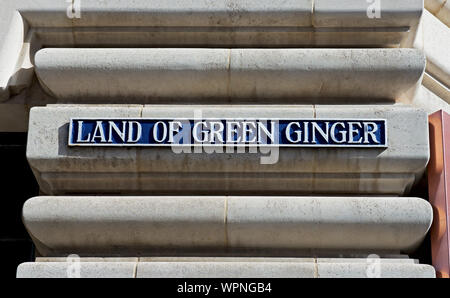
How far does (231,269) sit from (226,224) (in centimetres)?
55

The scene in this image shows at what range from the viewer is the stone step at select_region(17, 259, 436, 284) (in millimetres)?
9148

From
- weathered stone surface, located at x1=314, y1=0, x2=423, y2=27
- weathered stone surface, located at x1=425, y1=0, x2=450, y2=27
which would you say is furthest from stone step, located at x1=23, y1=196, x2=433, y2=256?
weathered stone surface, located at x1=425, y1=0, x2=450, y2=27

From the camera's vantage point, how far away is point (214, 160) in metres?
9.67

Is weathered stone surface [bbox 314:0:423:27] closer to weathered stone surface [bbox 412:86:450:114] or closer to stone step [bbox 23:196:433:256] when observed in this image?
weathered stone surface [bbox 412:86:450:114]

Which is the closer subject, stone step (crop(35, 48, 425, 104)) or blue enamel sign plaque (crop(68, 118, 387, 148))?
blue enamel sign plaque (crop(68, 118, 387, 148))

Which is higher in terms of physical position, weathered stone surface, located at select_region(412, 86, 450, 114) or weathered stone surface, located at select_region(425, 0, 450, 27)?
weathered stone surface, located at select_region(425, 0, 450, 27)

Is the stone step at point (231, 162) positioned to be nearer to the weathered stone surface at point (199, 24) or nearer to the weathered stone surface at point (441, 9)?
the weathered stone surface at point (199, 24)

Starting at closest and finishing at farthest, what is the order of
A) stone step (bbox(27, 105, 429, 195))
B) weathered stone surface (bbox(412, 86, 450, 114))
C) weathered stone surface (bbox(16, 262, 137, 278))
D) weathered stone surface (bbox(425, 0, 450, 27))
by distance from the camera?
weathered stone surface (bbox(16, 262, 137, 278)) < stone step (bbox(27, 105, 429, 195)) < weathered stone surface (bbox(412, 86, 450, 114)) < weathered stone surface (bbox(425, 0, 450, 27))

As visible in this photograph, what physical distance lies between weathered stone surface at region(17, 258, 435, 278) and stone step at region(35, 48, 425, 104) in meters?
2.12

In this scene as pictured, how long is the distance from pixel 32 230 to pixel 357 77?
173 inches

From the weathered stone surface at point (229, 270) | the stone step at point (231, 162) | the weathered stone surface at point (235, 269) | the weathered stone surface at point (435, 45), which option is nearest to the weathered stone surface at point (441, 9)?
the weathered stone surface at point (435, 45)

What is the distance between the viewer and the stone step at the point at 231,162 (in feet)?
31.6

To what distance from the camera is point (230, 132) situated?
9.72 meters
